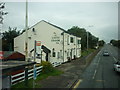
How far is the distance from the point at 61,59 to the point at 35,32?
24.6 feet

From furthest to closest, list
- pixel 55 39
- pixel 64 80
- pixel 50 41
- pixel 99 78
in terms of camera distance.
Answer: pixel 50 41 → pixel 55 39 → pixel 99 78 → pixel 64 80

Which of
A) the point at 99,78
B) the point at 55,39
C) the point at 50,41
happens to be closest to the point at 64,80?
the point at 99,78

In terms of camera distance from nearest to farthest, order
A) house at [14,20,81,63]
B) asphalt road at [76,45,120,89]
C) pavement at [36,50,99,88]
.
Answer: pavement at [36,50,99,88], asphalt road at [76,45,120,89], house at [14,20,81,63]

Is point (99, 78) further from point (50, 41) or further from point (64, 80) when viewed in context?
point (50, 41)

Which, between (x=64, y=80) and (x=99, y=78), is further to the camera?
(x=99, y=78)

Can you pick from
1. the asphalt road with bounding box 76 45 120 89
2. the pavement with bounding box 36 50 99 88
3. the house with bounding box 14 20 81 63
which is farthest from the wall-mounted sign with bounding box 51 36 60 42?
the pavement with bounding box 36 50 99 88

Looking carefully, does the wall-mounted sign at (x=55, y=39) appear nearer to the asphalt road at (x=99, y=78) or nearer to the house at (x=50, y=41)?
the house at (x=50, y=41)

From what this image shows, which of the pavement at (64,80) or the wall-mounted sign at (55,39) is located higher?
the wall-mounted sign at (55,39)

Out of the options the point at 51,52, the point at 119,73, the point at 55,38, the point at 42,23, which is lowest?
the point at 119,73

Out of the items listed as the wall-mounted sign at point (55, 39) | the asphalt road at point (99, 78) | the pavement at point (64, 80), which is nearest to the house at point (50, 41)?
the wall-mounted sign at point (55, 39)

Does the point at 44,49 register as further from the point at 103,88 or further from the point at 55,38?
the point at 103,88

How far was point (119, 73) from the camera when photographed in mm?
15945

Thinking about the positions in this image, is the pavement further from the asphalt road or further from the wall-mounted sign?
the wall-mounted sign

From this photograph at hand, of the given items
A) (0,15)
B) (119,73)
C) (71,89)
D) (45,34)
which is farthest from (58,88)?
(0,15)
